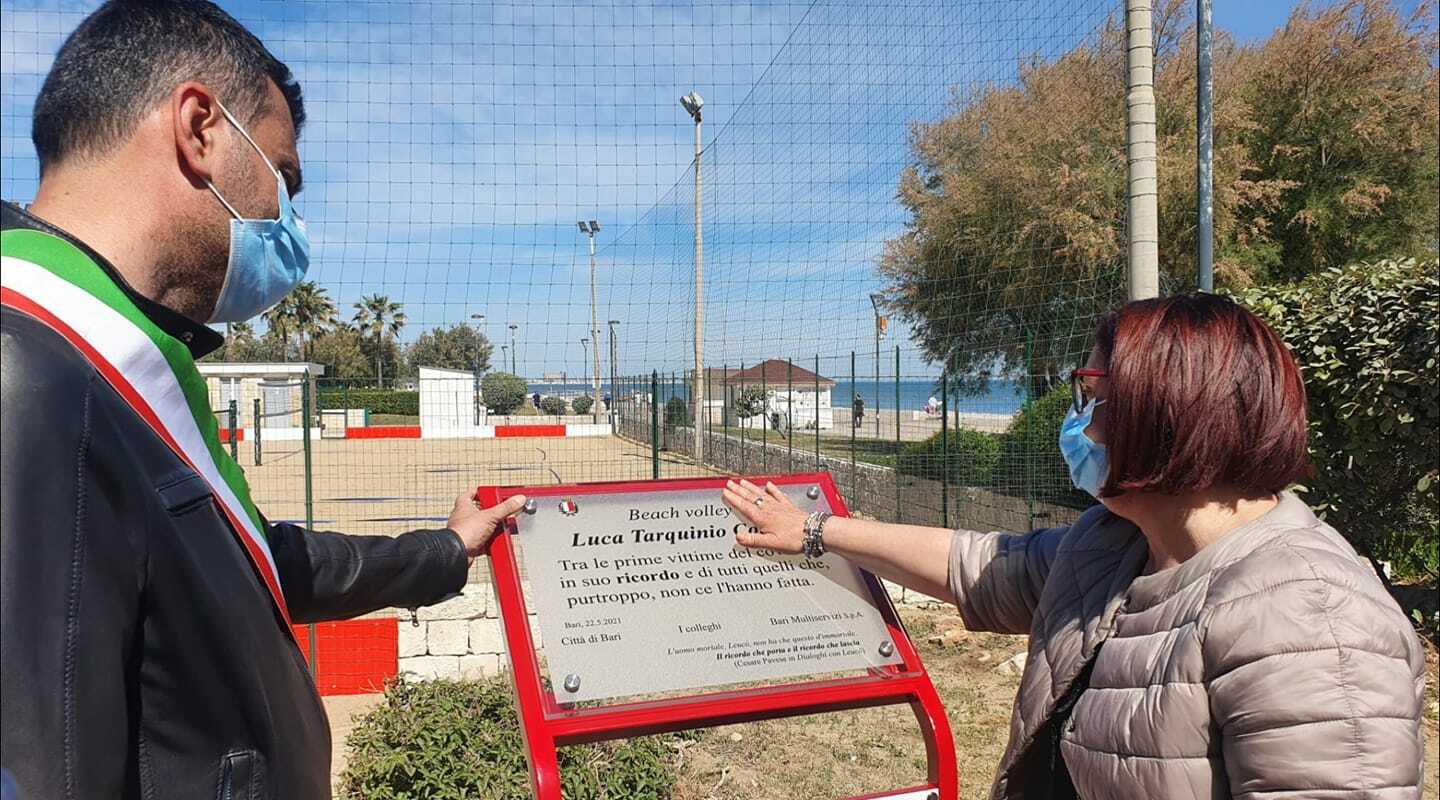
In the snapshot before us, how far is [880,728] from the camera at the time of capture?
17.0 ft

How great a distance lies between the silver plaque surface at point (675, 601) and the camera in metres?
1.93

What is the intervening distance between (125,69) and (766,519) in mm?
1457

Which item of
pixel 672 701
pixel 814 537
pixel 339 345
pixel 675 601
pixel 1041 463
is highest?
pixel 339 345

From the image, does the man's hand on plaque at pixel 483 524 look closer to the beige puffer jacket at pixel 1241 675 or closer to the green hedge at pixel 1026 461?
the beige puffer jacket at pixel 1241 675

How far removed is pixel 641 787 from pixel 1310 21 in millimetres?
19411

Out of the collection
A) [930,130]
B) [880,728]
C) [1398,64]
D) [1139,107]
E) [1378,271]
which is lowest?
[880,728]

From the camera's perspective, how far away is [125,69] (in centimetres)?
125

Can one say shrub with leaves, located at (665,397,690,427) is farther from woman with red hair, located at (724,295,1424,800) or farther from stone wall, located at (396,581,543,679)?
woman with red hair, located at (724,295,1424,800)

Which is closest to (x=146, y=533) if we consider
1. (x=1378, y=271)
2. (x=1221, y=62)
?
(x=1378, y=271)

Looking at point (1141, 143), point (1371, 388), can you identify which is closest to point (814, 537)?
point (1141, 143)

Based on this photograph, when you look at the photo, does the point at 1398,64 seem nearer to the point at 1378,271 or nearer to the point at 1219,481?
the point at 1378,271

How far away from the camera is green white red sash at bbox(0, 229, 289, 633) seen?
102 cm

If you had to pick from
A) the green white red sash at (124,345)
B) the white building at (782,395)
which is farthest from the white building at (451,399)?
the green white red sash at (124,345)

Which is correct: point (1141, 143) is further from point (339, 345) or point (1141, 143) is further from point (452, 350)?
point (339, 345)
